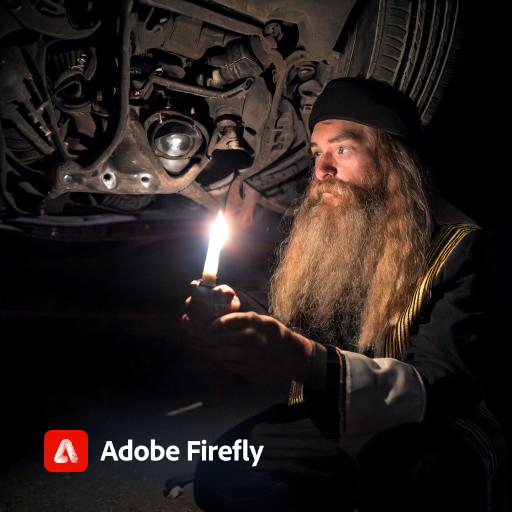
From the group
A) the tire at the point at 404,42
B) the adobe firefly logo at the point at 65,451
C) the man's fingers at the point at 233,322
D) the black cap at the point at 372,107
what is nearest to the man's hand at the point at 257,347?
the man's fingers at the point at 233,322

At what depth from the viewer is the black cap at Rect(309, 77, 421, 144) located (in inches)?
65.8

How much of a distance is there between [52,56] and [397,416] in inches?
96.9

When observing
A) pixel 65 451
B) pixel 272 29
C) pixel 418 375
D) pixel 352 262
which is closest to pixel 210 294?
pixel 418 375

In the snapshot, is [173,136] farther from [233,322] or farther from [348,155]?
[233,322]

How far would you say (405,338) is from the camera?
4.42 feet

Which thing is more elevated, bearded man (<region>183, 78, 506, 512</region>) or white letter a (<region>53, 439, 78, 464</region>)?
bearded man (<region>183, 78, 506, 512</region>)

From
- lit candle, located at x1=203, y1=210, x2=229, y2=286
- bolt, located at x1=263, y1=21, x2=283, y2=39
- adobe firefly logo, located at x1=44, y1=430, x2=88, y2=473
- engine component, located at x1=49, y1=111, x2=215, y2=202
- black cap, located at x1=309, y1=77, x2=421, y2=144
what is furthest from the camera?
engine component, located at x1=49, y1=111, x2=215, y2=202

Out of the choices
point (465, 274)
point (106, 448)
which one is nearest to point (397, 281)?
point (465, 274)

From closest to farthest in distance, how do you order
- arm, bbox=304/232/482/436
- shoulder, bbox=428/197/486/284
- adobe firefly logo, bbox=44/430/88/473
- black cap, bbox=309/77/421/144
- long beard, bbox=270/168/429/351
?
1. arm, bbox=304/232/482/436
2. shoulder, bbox=428/197/486/284
3. long beard, bbox=270/168/429/351
4. black cap, bbox=309/77/421/144
5. adobe firefly logo, bbox=44/430/88/473

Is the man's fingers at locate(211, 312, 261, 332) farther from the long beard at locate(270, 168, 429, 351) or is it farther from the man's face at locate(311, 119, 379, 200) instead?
the man's face at locate(311, 119, 379, 200)

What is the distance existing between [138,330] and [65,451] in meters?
1.22

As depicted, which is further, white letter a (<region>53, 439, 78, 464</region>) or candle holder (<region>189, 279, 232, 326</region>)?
white letter a (<region>53, 439, 78, 464</region>)

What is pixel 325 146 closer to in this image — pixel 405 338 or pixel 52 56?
pixel 405 338

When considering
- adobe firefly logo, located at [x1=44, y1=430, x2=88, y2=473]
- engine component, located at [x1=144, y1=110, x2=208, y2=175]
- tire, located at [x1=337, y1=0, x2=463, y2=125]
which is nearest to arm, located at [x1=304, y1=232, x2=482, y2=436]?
adobe firefly logo, located at [x1=44, y1=430, x2=88, y2=473]
